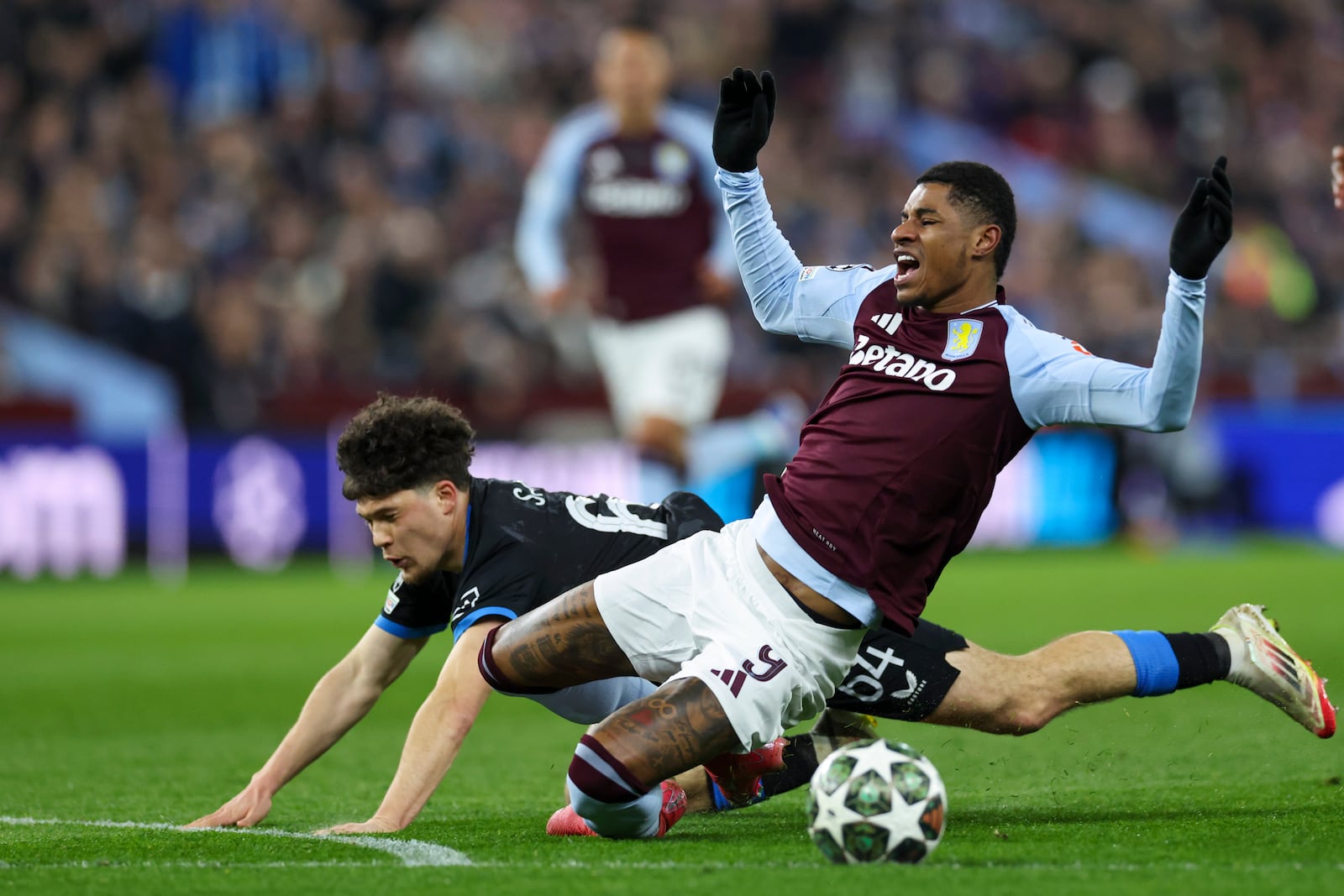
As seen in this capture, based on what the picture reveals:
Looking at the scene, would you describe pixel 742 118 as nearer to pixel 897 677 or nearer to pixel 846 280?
pixel 846 280

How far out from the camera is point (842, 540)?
4.49m

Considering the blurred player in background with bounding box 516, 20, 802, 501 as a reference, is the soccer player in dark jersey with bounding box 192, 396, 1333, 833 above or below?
below

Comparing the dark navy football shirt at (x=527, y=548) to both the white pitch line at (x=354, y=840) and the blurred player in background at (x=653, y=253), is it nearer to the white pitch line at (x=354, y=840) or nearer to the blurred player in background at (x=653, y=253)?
the white pitch line at (x=354, y=840)

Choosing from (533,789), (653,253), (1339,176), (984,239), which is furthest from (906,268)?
(653,253)

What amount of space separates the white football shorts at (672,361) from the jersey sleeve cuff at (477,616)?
552cm

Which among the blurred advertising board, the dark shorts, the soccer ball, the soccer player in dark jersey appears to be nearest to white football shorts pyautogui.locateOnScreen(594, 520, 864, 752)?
the dark shorts

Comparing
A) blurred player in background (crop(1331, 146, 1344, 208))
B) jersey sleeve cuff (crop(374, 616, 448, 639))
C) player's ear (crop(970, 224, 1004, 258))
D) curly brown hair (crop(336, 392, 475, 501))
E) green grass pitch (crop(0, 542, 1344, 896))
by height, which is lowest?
green grass pitch (crop(0, 542, 1344, 896))

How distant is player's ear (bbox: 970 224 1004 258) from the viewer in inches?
183

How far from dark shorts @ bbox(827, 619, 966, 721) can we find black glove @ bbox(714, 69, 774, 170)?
52.0 inches

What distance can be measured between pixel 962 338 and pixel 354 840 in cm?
193

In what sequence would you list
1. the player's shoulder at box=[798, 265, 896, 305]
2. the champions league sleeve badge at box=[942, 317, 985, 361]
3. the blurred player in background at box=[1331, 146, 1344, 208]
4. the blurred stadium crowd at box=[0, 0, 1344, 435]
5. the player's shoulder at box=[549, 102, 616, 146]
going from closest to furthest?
1. the champions league sleeve badge at box=[942, 317, 985, 361]
2. the player's shoulder at box=[798, 265, 896, 305]
3. the blurred player in background at box=[1331, 146, 1344, 208]
4. the player's shoulder at box=[549, 102, 616, 146]
5. the blurred stadium crowd at box=[0, 0, 1344, 435]

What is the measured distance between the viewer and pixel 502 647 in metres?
4.62

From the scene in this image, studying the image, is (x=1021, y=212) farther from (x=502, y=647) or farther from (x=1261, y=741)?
(x=502, y=647)

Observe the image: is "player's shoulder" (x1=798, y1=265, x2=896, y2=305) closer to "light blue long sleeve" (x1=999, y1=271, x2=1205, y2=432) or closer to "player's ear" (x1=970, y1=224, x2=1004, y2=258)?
"player's ear" (x1=970, y1=224, x2=1004, y2=258)
